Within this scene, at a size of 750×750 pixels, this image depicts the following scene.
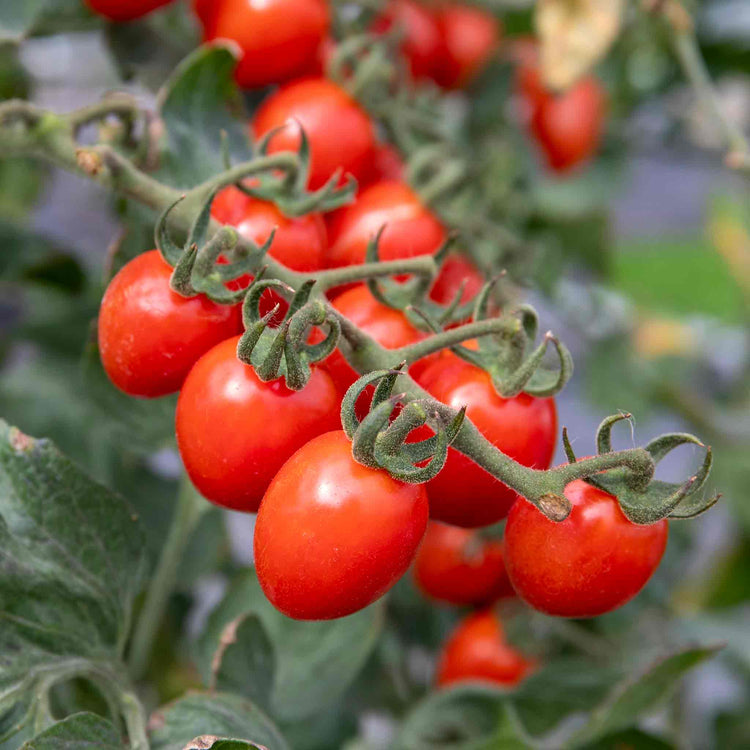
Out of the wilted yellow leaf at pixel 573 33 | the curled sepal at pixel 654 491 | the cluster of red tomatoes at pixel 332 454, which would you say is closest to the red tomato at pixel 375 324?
the cluster of red tomatoes at pixel 332 454

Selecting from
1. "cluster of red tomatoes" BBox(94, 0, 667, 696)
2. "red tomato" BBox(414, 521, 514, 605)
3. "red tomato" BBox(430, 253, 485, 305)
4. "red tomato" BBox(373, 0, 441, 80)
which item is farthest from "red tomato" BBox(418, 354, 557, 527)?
"red tomato" BBox(373, 0, 441, 80)

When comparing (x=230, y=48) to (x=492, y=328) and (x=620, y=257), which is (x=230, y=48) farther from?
(x=620, y=257)

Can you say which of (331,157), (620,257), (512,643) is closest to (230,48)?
(331,157)

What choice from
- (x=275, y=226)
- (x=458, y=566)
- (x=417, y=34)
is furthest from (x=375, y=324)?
(x=417, y=34)

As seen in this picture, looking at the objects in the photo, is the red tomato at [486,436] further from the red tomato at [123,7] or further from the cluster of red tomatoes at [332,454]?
the red tomato at [123,7]

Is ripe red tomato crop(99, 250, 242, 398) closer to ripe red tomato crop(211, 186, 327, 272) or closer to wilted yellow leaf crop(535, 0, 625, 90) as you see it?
ripe red tomato crop(211, 186, 327, 272)

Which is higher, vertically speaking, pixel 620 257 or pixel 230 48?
pixel 230 48

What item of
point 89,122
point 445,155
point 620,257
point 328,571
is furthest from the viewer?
point 620,257
